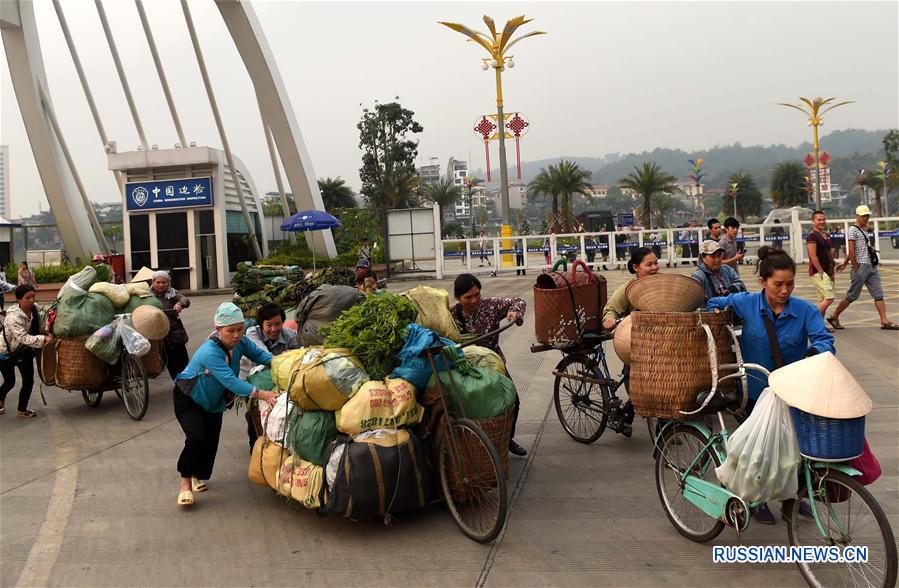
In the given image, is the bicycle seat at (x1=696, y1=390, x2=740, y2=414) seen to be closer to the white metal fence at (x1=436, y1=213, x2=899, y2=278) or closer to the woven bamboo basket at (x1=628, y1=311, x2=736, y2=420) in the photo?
the woven bamboo basket at (x1=628, y1=311, x2=736, y2=420)

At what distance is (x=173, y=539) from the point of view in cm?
442

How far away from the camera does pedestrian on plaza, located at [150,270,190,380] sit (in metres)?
8.49

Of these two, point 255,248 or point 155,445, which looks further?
point 255,248

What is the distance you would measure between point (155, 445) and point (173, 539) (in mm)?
2435

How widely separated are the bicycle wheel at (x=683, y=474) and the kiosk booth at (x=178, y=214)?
24821mm

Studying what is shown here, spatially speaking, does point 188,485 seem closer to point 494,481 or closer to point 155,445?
point 155,445

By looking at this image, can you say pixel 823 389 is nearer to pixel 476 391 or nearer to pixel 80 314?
pixel 476 391

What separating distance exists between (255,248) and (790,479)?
28067 mm

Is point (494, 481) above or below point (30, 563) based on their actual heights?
above

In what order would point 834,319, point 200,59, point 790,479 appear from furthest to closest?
point 200,59 → point 834,319 → point 790,479

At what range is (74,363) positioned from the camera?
7531mm

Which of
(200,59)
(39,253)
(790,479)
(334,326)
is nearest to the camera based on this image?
(790,479)

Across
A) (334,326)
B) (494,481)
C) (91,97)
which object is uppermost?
(91,97)

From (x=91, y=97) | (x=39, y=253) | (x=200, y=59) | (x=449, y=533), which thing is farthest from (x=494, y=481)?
(x=39, y=253)
